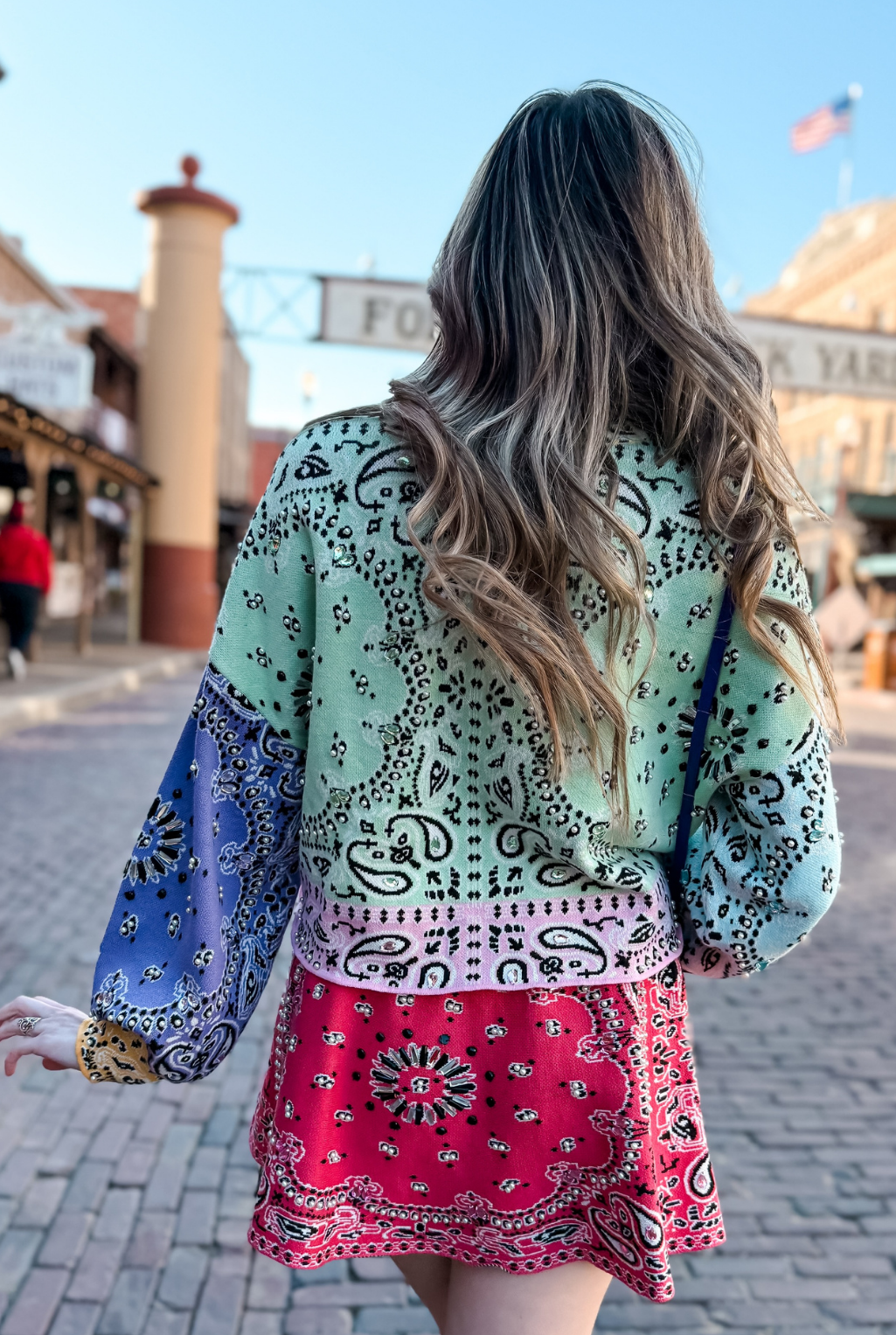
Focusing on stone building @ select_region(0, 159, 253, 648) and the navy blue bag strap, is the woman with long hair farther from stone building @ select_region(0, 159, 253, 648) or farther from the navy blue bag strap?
stone building @ select_region(0, 159, 253, 648)

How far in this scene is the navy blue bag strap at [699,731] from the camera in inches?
47.1

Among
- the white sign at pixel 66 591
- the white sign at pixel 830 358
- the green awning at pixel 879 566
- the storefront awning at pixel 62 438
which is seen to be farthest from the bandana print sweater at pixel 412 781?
the green awning at pixel 879 566

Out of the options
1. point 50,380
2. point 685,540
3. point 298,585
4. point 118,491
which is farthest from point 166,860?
point 118,491

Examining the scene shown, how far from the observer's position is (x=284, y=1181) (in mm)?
1262

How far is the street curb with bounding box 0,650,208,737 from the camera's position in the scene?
10087 millimetres

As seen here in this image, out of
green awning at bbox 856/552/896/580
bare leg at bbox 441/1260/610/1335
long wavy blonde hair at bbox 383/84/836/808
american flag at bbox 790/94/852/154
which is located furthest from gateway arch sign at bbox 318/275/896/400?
american flag at bbox 790/94/852/154

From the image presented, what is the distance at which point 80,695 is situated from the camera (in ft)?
39.2

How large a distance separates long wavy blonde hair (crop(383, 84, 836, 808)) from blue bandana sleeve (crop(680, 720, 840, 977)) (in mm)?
106

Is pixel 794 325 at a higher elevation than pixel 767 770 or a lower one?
higher

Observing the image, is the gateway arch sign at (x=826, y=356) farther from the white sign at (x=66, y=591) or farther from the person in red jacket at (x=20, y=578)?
the white sign at (x=66, y=591)

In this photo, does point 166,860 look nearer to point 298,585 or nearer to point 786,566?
point 298,585

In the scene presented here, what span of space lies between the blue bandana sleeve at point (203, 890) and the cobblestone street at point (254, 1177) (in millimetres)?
1481

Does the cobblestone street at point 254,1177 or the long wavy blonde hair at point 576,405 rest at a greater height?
the long wavy blonde hair at point 576,405

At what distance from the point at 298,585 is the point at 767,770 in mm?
582
